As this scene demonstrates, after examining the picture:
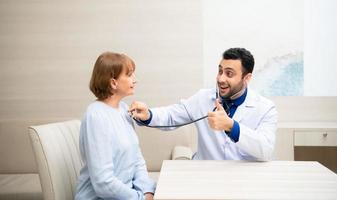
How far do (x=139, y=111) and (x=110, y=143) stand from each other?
474 millimetres

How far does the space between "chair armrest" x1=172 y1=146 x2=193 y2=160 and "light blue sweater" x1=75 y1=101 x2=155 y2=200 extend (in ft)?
2.78

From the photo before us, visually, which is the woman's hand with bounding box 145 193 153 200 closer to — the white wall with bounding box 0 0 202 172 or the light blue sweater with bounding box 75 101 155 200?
the light blue sweater with bounding box 75 101 155 200

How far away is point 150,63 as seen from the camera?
3.46 m

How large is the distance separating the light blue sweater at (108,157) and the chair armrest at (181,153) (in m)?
0.85

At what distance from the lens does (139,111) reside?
2090mm

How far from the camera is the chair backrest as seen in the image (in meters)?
1.70

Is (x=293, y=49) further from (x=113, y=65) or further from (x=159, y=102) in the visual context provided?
(x=113, y=65)

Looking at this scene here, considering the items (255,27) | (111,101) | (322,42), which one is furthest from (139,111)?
(322,42)

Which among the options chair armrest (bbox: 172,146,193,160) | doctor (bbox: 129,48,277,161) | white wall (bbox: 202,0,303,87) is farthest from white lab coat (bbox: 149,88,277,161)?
white wall (bbox: 202,0,303,87)

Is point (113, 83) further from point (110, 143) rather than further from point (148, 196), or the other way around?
point (148, 196)

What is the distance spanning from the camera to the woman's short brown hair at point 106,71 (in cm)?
173

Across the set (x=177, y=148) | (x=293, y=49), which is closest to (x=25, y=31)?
(x=177, y=148)

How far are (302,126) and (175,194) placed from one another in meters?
2.27

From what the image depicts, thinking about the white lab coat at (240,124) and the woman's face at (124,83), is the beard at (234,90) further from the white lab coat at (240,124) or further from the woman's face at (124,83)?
the woman's face at (124,83)
